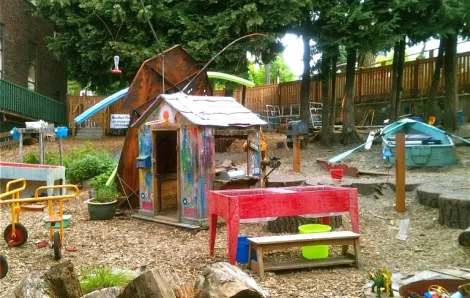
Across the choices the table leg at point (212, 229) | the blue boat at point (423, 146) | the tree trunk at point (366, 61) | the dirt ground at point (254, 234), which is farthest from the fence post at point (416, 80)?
the table leg at point (212, 229)

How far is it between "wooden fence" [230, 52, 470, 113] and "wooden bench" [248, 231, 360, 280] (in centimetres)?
1452

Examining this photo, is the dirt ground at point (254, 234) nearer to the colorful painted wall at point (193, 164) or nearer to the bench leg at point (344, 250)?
the bench leg at point (344, 250)

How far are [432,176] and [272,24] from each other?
656 cm

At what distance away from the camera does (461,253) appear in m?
6.59

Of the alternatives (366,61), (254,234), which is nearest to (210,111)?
(254,234)

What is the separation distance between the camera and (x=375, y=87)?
21.9 m

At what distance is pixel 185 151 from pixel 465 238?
462cm

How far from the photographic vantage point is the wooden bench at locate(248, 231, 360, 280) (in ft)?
19.7

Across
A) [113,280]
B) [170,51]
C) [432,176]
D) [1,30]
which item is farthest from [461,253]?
[1,30]

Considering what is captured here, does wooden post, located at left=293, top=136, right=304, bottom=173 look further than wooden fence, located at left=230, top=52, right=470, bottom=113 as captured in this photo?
No

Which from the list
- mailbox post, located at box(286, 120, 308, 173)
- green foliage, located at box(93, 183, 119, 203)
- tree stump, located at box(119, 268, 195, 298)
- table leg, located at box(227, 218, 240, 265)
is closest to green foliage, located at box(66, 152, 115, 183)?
green foliage, located at box(93, 183, 119, 203)

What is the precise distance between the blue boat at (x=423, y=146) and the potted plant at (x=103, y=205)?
6361mm

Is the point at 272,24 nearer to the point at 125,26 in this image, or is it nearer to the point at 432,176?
the point at 125,26

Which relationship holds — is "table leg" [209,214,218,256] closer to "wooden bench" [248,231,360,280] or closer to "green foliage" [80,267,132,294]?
"wooden bench" [248,231,360,280]
